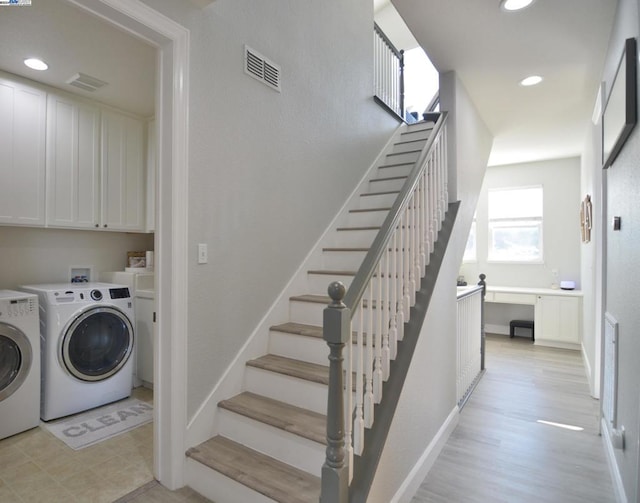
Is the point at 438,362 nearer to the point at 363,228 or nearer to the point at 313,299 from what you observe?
the point at 313,299

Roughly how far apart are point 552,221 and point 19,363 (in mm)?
6929

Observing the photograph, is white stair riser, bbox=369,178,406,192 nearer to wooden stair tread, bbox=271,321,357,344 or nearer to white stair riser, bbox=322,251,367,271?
white stair riser, bbox=322,251,367,271

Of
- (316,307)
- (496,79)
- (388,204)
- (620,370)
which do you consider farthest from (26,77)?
(620,370)

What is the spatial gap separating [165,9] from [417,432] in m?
2.68

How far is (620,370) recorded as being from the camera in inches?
76.0

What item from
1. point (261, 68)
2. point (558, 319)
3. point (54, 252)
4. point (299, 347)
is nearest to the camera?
point (299, 347)

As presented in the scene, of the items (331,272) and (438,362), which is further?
(331,272)

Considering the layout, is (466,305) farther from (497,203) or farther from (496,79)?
(497,203)

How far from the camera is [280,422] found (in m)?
1.87

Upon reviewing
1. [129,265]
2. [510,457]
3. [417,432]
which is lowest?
[510,457]

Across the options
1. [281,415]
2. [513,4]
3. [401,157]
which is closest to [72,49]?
[281,415]

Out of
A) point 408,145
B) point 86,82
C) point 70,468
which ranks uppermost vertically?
point 86,82

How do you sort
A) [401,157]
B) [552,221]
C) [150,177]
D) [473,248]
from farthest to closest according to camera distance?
[473,248] → [552,221] → [401,157] → [150,177]

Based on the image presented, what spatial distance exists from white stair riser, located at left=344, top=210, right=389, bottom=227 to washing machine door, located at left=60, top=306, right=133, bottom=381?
2183 millimetres
